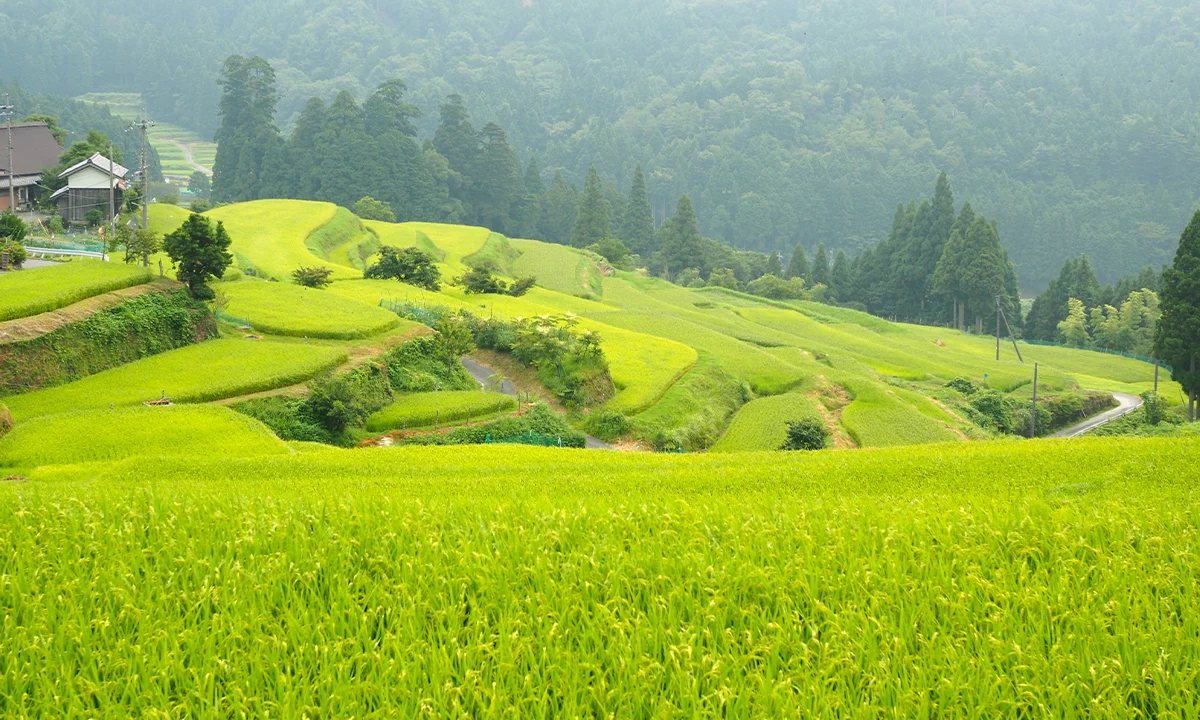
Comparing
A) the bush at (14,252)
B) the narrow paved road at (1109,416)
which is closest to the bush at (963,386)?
the narrow paved road at (1109,416)

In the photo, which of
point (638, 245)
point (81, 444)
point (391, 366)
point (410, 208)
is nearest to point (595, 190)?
point (638, 245)

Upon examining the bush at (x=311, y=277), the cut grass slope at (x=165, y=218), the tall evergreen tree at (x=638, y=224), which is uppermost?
the tall evergreen tree at (x=638, y=224)

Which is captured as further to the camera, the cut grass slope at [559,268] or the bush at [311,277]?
the cut grass slope at [559,268]

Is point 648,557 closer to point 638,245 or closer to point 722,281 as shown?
point 722,281

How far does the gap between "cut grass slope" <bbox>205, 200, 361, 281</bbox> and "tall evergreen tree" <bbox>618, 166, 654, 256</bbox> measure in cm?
5348

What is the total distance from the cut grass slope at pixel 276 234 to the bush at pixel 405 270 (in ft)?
6.14

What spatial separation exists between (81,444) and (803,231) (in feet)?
542

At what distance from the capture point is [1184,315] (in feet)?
170

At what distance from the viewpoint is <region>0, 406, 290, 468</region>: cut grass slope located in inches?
960

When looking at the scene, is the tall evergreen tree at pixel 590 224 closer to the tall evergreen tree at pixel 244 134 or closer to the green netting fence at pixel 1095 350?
the tall evergreen tree at pixel 244 134

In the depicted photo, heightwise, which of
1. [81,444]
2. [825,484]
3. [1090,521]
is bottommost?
[81,444]

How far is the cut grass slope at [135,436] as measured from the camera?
960 inches

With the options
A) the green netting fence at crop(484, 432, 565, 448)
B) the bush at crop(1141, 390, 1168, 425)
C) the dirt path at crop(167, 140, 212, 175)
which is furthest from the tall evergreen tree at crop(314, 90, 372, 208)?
the bush at crop(1141, 390, 1168, 425)

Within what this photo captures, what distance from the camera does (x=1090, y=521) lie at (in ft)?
35.1
